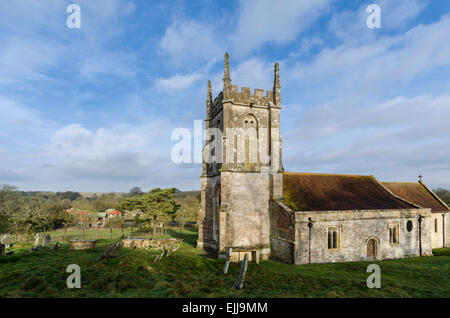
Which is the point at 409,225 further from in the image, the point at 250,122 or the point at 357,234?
the point at 250,122

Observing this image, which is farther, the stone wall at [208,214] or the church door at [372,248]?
the stone wall at [208,214]

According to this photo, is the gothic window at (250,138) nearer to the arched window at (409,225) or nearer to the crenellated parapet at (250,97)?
the crenellated parapet at (250,97)

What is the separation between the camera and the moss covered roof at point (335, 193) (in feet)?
69.3

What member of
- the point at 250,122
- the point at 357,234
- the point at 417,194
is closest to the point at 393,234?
the point at 357,234

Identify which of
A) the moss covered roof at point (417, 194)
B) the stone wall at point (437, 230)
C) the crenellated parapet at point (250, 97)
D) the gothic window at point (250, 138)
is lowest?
the stone wall at point (437, 230)

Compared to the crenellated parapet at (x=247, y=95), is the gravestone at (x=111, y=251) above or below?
below

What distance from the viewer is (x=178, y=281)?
1091 cm

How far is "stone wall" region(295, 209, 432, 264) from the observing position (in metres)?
19.1

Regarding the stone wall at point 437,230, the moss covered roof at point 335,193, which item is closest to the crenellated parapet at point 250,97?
the moss covered roof at point 335,193

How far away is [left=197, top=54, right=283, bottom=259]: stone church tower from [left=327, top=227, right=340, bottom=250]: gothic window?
515 centimetres

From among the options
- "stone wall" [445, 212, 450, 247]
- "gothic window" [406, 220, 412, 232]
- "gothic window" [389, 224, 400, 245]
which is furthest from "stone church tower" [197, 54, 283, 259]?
"stone wall" [445, 212, 450, 247]

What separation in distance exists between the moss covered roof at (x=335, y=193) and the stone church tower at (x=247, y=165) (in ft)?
6.10

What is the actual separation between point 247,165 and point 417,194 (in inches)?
914
